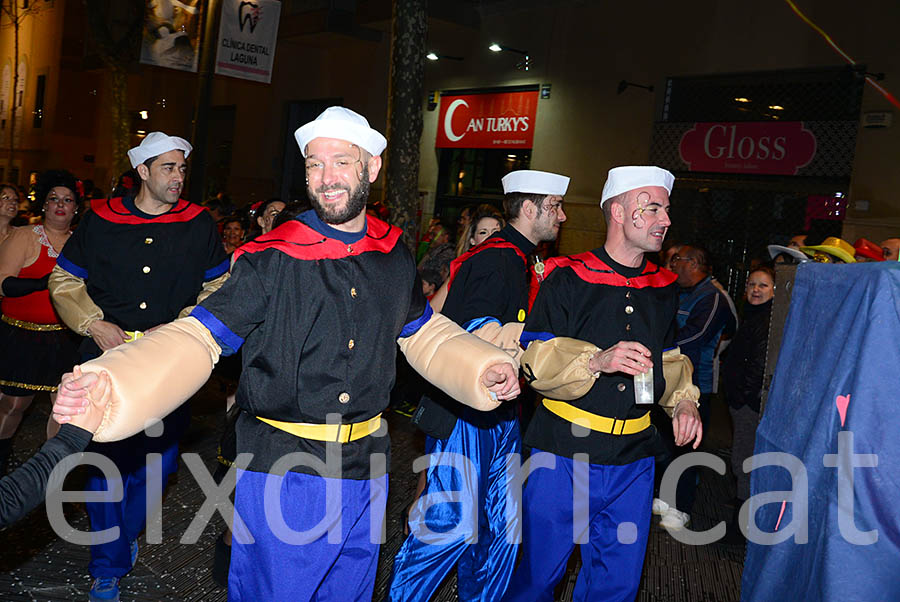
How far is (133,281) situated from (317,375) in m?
1.99

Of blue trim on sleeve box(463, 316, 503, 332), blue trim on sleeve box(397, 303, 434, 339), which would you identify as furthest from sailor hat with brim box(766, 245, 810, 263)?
blue trim on sleeve box(463, 316, 503, 332)

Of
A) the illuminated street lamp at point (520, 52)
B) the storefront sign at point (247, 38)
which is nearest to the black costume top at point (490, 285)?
the storefront sign at point (247, 38)

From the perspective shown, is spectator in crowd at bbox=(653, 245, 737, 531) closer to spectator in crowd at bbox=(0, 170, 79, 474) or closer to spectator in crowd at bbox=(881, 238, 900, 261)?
spectator in crowd at bbox=(881, 238, 900, 261)

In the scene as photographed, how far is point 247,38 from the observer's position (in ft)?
37.9

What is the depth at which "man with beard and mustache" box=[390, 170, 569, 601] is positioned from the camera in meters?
3.79

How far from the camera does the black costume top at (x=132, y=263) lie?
165 inches

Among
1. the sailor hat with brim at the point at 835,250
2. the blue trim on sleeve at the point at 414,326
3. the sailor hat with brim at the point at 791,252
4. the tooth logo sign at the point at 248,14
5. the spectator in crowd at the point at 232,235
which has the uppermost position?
the tooth logo sign at the point at 248,14

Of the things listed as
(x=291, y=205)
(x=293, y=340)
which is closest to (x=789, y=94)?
(x=291, y=205)

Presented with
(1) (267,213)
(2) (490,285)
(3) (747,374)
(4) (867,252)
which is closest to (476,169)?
(1) (267,213)

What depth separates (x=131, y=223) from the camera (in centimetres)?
430

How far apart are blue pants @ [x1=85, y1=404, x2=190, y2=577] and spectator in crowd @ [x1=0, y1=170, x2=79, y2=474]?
1194mm

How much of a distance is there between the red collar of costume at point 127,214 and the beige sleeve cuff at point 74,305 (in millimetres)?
423

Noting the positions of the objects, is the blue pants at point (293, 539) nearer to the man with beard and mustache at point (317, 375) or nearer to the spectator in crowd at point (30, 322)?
the man with beard and mustache at point (317, 375)

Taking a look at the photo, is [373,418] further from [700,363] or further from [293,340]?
[700,363]
